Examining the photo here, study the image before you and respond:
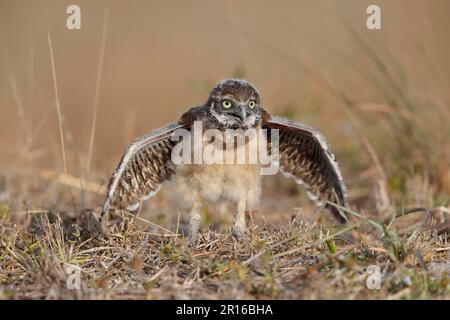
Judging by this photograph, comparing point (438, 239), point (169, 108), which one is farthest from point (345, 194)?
point (169, 108)

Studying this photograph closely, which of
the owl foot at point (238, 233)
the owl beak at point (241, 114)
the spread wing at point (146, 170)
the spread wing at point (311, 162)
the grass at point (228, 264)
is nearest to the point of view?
the grass at point (228, 264)

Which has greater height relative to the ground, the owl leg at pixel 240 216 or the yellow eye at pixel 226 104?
the yellow eye at pixel 226 104

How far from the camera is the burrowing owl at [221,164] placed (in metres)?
5.38

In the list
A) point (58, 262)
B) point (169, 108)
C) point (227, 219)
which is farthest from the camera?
point (169, 108)

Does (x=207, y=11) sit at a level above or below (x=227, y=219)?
above

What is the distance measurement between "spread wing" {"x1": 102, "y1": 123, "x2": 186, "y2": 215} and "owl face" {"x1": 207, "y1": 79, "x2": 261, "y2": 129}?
338mm

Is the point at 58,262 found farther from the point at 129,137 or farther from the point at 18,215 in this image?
the point at 129,137

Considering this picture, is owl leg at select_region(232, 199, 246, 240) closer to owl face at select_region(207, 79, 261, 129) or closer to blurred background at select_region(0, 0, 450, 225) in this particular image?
owl face at select_region(207, 79, 261, 129)

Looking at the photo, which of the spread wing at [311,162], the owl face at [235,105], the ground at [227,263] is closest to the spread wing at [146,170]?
the owl face at [235,105]

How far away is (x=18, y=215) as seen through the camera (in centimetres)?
575

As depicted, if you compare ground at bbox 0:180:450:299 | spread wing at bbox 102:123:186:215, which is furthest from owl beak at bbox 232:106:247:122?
ground at bbox 0:180:450:299

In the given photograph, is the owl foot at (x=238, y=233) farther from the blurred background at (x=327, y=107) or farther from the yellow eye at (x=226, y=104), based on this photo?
the blurred background at (x=327, y=107)

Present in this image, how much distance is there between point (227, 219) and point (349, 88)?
7.47 feet

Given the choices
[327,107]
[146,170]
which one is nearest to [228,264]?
[146,170]
